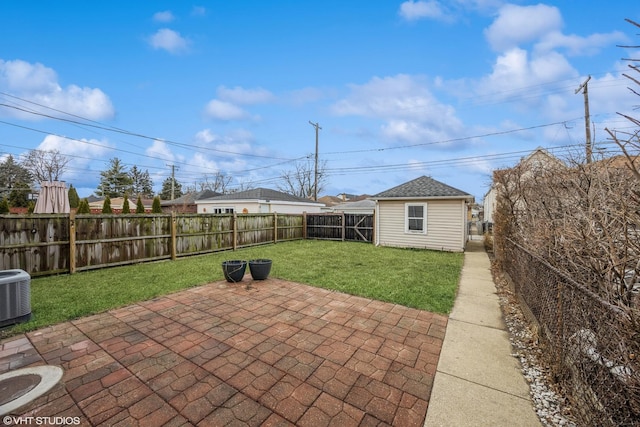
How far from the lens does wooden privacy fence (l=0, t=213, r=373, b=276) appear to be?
6172mm

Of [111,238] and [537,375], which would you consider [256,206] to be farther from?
[537,375]

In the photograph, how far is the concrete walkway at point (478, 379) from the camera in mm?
2209

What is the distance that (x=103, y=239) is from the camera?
7449mm

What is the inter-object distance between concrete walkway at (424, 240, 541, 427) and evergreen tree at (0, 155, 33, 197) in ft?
164

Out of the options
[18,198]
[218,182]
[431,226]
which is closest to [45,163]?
[18,198]

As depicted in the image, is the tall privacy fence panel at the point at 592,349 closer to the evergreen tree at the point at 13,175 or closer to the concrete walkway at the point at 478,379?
the concrete walkway at the point at 478,379

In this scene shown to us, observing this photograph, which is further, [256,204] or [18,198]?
[18,198]

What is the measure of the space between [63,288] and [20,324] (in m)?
2.08

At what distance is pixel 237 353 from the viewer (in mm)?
3109

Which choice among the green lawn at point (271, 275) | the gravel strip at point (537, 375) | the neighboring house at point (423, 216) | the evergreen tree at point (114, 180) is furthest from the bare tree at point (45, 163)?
the gravel strip at point (537, 375)

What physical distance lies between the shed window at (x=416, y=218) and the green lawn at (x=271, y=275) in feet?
8.86

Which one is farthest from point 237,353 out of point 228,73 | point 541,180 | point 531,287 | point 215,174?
point 215,174

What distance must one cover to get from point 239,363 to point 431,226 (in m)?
10.8

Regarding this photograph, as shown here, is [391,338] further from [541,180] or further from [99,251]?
[99,251]
